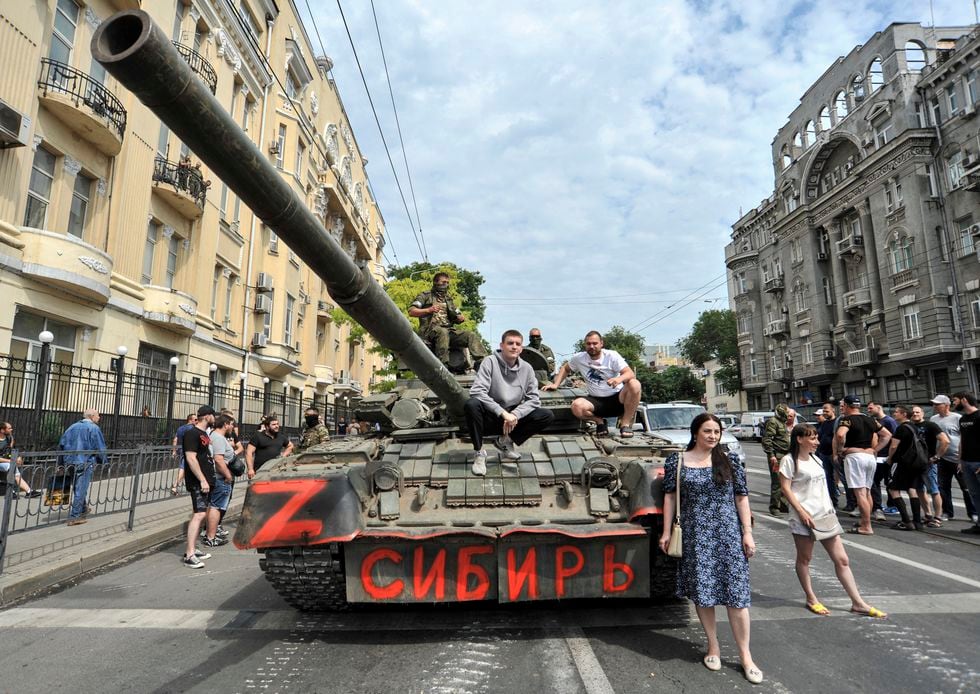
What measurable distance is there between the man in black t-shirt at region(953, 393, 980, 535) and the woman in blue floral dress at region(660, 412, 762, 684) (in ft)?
18.3

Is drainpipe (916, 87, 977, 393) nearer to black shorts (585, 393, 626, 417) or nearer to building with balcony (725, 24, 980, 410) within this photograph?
building with balcony (725, 24, 980, 410)

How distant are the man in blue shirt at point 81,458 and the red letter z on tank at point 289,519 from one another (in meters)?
4.55

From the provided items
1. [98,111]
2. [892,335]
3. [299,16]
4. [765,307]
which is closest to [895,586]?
[98,111]

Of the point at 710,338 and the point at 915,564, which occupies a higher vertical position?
the point at 710,338

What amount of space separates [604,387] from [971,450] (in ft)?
17.4

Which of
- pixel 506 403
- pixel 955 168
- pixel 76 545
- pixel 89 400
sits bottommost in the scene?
pixel 76 545

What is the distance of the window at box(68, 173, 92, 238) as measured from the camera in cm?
1324

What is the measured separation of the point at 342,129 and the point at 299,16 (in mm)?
8075

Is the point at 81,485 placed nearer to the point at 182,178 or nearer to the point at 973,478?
the point at 973,478

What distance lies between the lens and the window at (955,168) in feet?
83.1

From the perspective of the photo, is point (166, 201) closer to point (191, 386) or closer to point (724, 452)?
point (191, 386)

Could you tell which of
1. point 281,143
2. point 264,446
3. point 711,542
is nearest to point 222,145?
point 711,542

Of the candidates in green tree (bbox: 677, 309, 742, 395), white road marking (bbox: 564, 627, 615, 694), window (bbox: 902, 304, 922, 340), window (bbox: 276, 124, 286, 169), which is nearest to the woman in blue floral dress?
white road marking (bbox: 564, 627, 615, 694)

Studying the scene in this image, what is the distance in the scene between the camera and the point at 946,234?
2588 centimetres
